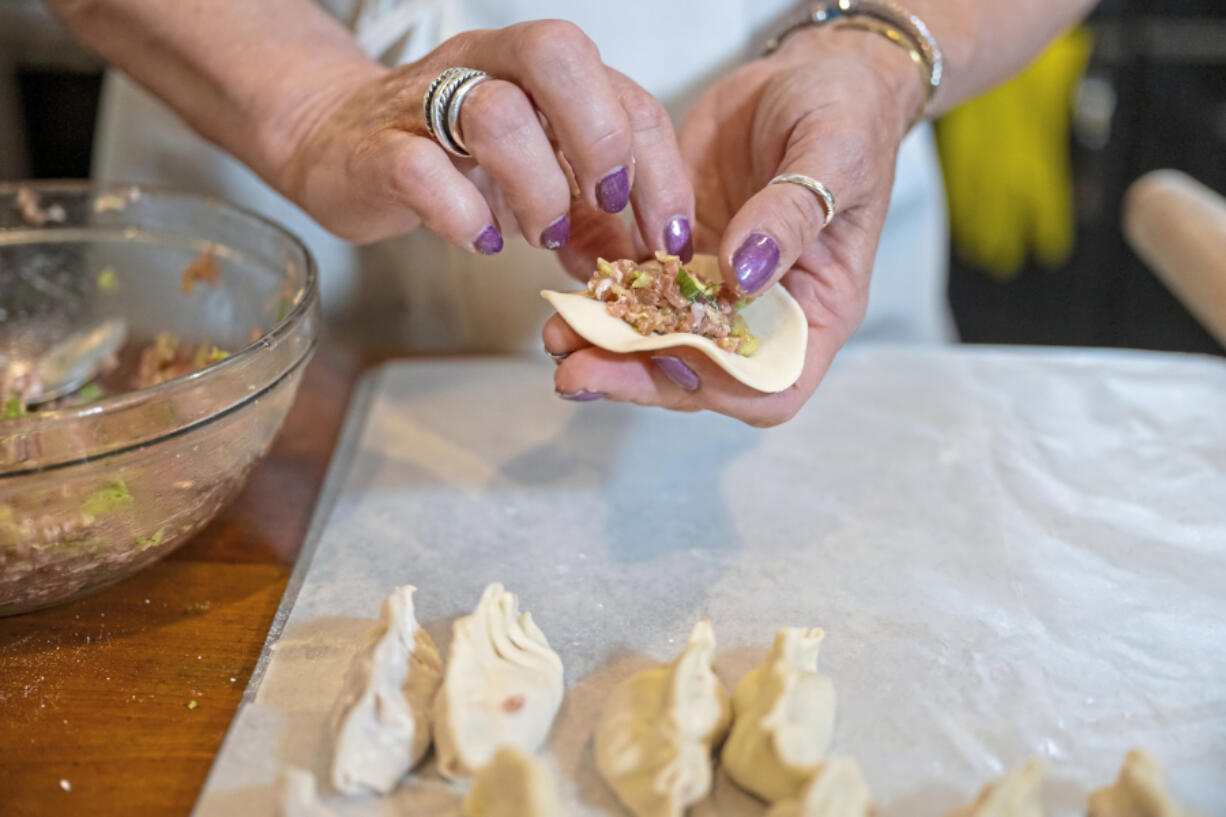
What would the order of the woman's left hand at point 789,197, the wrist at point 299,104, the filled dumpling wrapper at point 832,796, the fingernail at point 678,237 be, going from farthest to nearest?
the wrist at point 299,104 → the fingernail at point 678,237 → the woman's left hand at point 789,197 → the filled dumpling wrapper at point 832,796

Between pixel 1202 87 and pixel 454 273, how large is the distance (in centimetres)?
286

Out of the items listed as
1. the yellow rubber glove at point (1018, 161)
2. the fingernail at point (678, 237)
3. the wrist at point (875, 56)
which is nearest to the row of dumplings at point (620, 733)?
the fingernail at point (678, 237)

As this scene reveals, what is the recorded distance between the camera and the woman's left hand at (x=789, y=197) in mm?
939

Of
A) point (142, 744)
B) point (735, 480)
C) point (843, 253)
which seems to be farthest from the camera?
point (735, 480)

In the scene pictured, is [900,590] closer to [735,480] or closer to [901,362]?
[735,480]

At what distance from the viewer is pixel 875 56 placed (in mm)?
1239

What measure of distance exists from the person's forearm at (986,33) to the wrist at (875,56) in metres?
0.07

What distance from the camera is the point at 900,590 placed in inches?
40.3

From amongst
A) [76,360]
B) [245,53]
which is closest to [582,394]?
[245,53]

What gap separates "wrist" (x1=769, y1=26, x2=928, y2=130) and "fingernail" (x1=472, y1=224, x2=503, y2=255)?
0.52m

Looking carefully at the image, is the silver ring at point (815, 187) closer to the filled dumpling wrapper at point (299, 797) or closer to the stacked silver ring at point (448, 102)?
the stacked silver ring at point (448, 102)

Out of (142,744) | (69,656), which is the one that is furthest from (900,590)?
(69,656)

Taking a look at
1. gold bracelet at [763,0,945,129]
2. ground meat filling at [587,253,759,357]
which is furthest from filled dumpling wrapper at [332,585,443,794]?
gold bracelet at [763,0,945,129]

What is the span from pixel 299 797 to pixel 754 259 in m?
0.62
